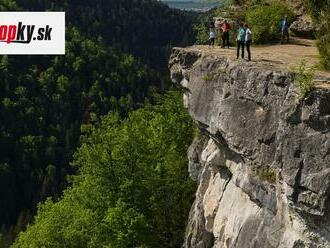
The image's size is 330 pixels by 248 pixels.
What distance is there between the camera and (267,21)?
31125mm

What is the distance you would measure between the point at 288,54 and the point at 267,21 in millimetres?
5627

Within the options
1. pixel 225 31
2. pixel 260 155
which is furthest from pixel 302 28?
pixel 260 155

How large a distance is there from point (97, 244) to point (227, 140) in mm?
18298

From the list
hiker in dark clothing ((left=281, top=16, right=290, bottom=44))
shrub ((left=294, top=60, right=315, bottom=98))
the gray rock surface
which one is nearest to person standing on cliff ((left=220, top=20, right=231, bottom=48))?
hiker in dark clothing ((left=281, top=16, right=290, bottom=44))

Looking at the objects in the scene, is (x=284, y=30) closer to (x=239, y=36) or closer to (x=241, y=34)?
(x=241, y=34)

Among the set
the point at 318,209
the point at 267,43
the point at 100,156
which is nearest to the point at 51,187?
the point at 100,156

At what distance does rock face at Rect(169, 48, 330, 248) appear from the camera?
1738 centimetres

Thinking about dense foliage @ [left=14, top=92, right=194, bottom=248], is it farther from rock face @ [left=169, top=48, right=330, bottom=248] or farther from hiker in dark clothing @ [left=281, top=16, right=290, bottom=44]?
hiker in dark clothing @ [left=281, top=16, right=290, bottom=44]

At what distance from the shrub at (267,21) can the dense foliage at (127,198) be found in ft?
43.6

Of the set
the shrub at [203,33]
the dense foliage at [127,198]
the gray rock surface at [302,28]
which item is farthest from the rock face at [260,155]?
the shrub at [203,33]

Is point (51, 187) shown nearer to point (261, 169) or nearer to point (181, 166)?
point (181, 166)

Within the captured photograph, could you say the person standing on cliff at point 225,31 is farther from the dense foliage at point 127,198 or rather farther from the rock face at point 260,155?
the dense foliage at point 127,198

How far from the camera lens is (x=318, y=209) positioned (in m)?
17.5

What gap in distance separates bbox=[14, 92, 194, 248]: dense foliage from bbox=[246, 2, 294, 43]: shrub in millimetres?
13299
